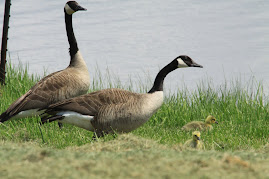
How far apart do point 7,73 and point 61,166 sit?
10.1 meters

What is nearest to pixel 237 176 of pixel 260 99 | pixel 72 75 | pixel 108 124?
pixel 108 124

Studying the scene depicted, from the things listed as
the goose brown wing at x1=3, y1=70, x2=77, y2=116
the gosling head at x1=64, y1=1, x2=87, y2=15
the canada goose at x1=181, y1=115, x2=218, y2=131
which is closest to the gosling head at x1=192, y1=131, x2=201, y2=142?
the canada goose at x1=181, y1=115, x2=218, y2=131

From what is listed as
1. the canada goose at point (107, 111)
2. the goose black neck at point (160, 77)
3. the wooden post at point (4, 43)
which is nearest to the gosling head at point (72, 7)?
the wooden post at point (4, 43)

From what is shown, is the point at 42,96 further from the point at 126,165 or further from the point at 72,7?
the point at 126,165

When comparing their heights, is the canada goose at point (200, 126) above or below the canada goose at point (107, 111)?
below

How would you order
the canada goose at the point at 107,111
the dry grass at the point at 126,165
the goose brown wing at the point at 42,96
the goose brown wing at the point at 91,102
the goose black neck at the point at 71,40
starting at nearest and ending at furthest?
the dry grass at the point at 126,165 < the canada goose at the point at 107,111 < the goose brown wing at the point at 91,102 < the goose brown wing at the point at 42,96 < the goose black neck at the point at 71,40

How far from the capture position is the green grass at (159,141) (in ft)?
13.8

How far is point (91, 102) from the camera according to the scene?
8109 millimetres

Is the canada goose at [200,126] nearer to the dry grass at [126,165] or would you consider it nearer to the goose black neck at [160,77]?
the goose black neck at [160,77]

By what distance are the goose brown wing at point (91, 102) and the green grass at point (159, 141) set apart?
1.93 ft


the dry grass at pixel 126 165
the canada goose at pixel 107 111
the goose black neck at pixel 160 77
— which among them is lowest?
the canada goose at pixel 107 111

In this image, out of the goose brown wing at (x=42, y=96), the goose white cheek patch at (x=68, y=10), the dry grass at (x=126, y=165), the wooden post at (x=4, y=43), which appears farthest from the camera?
the wooden post at (x=4, y=43)

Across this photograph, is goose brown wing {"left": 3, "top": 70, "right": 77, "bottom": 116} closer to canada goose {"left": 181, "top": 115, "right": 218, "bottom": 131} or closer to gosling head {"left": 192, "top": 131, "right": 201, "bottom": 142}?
canada goose {"left": 181, "top": 115, "right": 218, "bottom": 131}

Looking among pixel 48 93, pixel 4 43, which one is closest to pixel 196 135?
pixel 48 93
